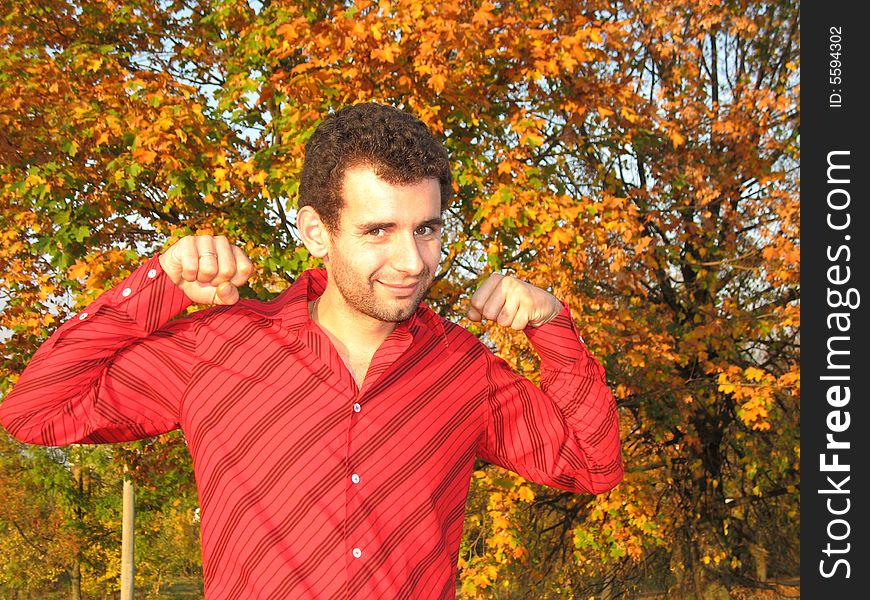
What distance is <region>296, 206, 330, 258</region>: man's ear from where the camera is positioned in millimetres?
2291

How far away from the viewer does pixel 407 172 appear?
213 cm

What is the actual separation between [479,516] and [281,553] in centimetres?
822

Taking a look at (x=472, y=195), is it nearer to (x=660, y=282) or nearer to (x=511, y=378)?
(x=660, y=282)

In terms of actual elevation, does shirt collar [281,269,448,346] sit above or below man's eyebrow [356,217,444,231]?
below

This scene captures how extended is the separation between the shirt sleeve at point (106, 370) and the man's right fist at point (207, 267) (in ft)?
0.17

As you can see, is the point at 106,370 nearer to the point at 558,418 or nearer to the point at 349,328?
the point at 349,328

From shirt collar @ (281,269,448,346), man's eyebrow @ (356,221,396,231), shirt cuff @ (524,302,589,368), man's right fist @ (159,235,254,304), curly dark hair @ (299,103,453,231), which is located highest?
curly dark hair @ (299,103,453,231)

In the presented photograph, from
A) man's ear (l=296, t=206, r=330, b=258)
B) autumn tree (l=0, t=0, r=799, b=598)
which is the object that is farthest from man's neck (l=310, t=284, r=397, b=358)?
autumn tree (l=0, t=0, r=799, b=598)

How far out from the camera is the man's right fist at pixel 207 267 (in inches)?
79.0

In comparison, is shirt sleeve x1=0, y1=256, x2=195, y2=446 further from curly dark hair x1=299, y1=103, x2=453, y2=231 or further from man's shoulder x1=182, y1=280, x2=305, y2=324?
curly dark hair x1=299, y1=103, x2=453, y2=231

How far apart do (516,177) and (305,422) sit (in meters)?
5.41

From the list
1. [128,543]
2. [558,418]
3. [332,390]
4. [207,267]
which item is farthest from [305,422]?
[128,543]

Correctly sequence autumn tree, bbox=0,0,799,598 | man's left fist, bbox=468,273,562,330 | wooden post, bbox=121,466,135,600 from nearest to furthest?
man's left fist, bbox=468,273,562,330, autumn tree, bbox=0,0,799,598, wooden post, bbox=121,466,135,600
